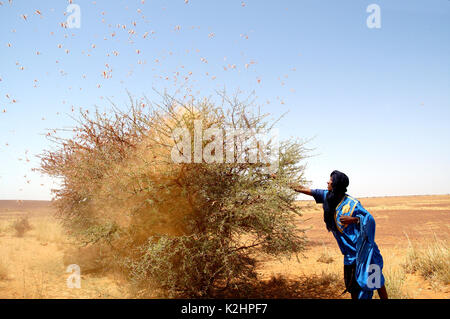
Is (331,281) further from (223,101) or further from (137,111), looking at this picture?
(137,111)

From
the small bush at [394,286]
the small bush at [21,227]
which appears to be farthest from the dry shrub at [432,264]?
the small bush at [21,227]

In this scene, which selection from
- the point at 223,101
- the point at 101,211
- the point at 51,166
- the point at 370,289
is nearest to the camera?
the point at 370,289

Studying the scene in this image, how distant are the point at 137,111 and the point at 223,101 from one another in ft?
5.98

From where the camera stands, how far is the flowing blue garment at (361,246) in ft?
12.9

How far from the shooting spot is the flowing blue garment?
3.93 meters

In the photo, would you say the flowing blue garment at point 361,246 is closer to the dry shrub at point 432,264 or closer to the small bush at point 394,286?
the small bush at point 394,286

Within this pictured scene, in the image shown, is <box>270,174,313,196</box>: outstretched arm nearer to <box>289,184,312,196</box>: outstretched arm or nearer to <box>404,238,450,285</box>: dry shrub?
<box>289,184,312,196</box>: outstretched arm

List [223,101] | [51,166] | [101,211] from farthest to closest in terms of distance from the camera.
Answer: [51,166]
[101,211]
[223,101]

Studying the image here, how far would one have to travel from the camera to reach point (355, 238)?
4.12 m

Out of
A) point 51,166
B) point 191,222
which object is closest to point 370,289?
point 191,222

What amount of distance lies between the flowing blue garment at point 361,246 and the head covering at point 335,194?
73 mm

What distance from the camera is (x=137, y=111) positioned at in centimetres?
609

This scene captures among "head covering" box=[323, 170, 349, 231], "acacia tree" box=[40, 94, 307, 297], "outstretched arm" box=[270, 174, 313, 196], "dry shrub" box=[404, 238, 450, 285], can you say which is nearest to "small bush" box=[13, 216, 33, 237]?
"acacia tree" box=[40, 94, 307, 297]

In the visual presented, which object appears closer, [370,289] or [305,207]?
[370,289]
